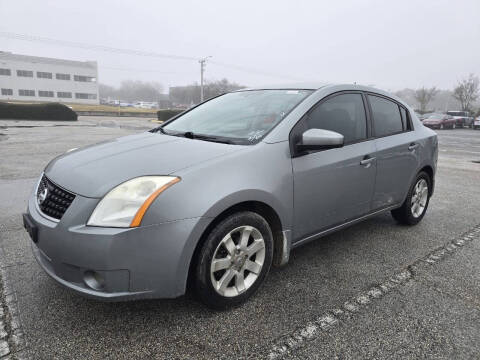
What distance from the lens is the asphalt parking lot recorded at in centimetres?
201

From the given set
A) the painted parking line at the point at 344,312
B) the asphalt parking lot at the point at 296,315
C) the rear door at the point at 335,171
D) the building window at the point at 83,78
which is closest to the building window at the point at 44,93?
the building window at the point at 83,78

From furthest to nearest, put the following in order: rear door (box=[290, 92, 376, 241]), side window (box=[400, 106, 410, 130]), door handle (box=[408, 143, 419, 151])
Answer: side window (box=[400, 106, 410, 130]) → door handle (box=[408, 143, 419, 151]) → rear door (box=[290, 92, 376, 241])

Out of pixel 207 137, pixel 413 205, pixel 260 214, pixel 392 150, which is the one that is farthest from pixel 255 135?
pixel 413 205

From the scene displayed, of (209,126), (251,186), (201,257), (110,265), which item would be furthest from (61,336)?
(209,126)

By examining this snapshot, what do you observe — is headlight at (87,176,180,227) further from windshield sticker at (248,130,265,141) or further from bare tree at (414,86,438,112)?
bare tree at (414,86,438,112)

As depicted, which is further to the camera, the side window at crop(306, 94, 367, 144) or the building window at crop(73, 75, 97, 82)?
the building window at crop(73, 75, 97, 82)

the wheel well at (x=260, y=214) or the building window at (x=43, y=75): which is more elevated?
the building window at (x=43, y=75)

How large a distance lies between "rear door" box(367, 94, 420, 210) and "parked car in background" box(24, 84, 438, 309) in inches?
0.9

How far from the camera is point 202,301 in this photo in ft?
7.36

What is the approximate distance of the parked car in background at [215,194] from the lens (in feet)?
6.36

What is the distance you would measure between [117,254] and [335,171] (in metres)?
1.78

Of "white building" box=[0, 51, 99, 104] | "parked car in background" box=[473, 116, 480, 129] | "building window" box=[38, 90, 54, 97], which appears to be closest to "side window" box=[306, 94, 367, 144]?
"parked car in background" box=[473, 116, 480, 129]

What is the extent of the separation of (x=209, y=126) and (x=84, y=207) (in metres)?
1.36

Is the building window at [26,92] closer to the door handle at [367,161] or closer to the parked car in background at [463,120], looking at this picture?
the parked car in background at [463,120]
